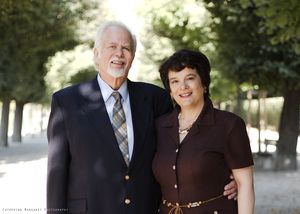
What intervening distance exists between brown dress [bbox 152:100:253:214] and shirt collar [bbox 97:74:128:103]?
0.44m

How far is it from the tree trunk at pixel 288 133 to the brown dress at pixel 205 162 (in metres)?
13.5

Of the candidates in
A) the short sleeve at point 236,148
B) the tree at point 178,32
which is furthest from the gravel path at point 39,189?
the tree at point 178,32

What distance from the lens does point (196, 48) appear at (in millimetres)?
19766

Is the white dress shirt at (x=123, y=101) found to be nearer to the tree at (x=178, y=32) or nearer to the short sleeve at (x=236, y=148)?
the short sleeve at (x=236, y=148)

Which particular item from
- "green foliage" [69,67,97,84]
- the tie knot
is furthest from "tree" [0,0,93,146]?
the tie knot

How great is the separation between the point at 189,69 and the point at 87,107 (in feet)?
2.22

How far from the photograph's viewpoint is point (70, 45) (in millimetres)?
26656

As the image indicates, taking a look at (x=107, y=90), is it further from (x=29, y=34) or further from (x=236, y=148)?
(x=29, y=34)

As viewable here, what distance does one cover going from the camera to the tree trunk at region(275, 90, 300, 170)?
16188 millimetres

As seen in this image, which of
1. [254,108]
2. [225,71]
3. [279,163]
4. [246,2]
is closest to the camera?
[246,2]

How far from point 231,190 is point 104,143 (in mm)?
827

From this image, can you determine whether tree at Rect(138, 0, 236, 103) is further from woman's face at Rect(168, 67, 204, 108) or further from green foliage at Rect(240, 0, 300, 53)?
woman's face at Rect(168, 67, 204, 108)

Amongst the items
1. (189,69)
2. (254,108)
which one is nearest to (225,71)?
(189,69)

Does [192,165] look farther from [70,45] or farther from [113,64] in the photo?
[70,45]
